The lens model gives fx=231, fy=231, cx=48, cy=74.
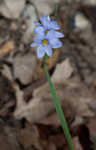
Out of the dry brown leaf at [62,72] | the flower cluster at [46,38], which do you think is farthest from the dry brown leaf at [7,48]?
the flower cluster at [46,38]

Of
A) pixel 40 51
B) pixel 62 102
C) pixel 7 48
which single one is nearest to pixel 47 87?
pixel 62 102

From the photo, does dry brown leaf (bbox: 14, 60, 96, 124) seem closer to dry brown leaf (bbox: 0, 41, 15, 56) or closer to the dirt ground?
the dirt ground

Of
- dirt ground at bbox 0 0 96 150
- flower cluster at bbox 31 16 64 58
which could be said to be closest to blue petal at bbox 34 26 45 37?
flower cluster at bbox 31 16 64 58

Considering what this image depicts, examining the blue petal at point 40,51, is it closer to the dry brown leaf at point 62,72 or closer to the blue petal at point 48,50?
the blue petal at point 48,50

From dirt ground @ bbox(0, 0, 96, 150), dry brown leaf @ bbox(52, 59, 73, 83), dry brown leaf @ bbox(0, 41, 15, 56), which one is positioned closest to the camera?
dirt ground @ bbox(0, 0, 96, 150)

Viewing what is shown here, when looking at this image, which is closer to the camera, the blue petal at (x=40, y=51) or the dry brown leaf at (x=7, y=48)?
the blue petal at (x=40, y=51)

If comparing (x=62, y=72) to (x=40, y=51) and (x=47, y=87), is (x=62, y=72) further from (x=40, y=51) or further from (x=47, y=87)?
(x=40, y=51)
